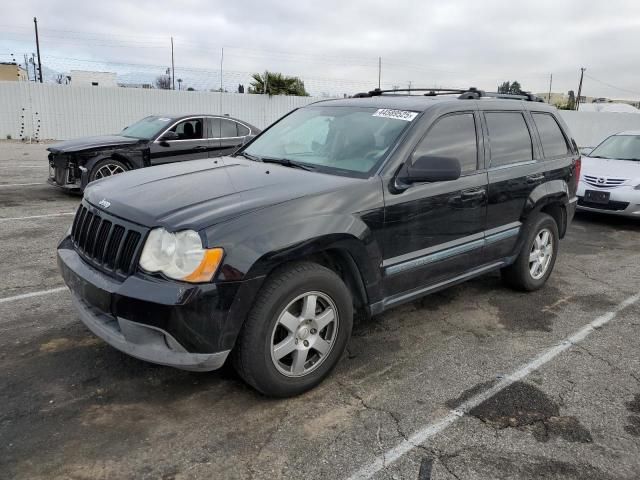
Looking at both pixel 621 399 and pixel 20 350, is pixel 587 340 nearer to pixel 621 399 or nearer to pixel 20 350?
pixel 621 399

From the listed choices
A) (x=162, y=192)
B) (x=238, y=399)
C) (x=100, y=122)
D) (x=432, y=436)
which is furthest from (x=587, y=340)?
(x=100, y=122)

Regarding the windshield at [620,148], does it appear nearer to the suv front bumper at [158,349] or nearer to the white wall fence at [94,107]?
the suv front bumper at [158,349]

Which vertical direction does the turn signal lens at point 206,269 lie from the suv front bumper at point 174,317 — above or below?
above

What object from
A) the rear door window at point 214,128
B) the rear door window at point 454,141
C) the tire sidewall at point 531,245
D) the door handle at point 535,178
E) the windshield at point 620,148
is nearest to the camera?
the rear door window at point 454,141

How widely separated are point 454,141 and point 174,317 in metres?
2.54

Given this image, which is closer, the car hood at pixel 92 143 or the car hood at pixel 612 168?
the car hood at pixel 612 168

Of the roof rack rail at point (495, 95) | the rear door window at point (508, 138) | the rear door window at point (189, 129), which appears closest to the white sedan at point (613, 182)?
the roof rack rail at point (495, 95)

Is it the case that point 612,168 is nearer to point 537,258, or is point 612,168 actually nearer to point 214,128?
point 537,258

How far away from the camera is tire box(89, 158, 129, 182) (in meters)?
9.04

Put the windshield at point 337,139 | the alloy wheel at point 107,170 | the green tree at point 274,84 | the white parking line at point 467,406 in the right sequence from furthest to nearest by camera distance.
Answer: the green tree at point 274,84
the alloy wheel at point 107,170
the windshield at point 337,139
the white parking line at point 467,406

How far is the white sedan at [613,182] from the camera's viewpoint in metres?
8.27

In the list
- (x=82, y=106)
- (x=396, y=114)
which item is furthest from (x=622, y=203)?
(x=82, y=106)

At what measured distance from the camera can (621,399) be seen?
3346mm

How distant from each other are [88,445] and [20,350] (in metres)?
1.33
